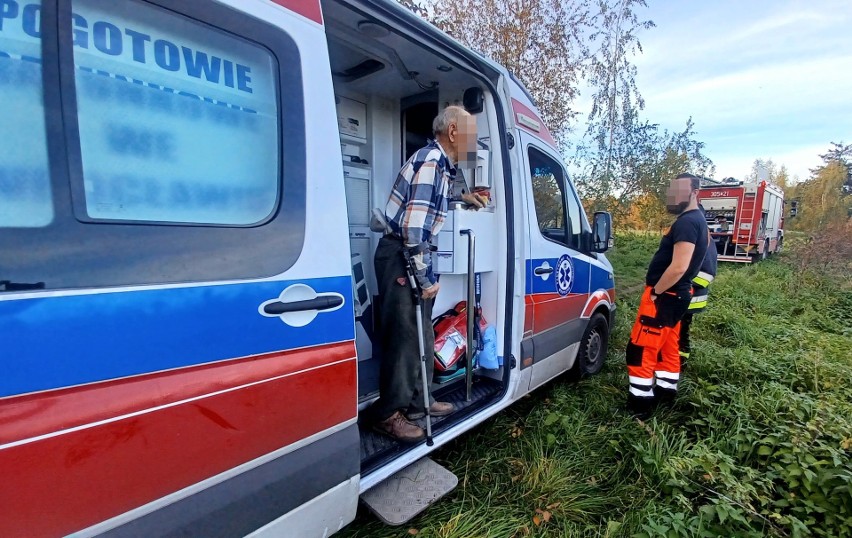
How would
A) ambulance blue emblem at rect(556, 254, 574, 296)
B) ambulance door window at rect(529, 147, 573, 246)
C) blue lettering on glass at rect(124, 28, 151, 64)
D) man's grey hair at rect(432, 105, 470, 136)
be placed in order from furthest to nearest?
ambulance blue emblem at rect(556, 254, 574, 296) → ambulance door window at rect(529, 147, 573, 246) → man's grey hair at rect(432, 105, 470, 136) → blue lettering on glass at rect(124, 28, 151, 64)

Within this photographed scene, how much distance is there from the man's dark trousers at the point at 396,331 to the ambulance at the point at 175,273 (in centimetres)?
36

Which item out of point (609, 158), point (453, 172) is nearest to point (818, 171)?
point (609, 158)

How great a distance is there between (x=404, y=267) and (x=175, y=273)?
1.24 meters

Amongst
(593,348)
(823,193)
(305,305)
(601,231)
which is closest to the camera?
(305,305)

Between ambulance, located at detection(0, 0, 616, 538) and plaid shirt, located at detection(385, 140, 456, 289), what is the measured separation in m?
0.63

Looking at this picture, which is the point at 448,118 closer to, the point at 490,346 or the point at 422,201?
the point at 422,201

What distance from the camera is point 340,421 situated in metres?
1.69

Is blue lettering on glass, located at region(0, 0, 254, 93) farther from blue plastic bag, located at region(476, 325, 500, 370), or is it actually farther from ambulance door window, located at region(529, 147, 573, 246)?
ambulance door window, located at region(529, 147, 573, 246)

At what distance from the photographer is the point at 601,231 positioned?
375 centimetres

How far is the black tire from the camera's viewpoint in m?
3.98

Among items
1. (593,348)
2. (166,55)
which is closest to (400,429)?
(166,55)

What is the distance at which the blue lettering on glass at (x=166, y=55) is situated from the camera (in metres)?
1.24

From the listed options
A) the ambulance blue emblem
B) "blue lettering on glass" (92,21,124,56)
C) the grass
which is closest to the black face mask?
the ambulance blue emblem

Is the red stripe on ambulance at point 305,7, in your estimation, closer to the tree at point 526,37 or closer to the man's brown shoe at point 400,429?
the man's brown shoe at point 400,429
